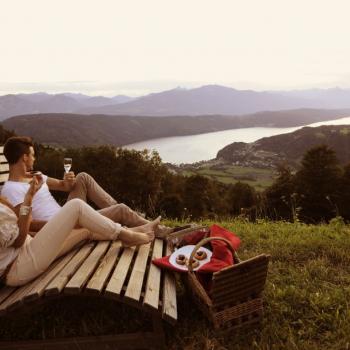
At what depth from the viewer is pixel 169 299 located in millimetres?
4059

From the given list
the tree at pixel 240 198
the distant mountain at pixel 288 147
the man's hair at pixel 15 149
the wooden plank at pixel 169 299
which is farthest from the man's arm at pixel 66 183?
the distant mountain at pixel 288 147

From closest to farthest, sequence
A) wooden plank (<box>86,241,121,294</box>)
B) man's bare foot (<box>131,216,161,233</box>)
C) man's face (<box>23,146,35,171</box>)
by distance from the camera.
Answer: wooden plank (<box>86,241,121,294</box>) → man's face (<box>23,146,35,171</box>) → man's bare foot (<box>131,216,161,233</box>)

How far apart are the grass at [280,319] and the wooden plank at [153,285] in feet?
1.57

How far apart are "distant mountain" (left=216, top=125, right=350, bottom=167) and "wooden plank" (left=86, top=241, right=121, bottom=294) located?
106 m

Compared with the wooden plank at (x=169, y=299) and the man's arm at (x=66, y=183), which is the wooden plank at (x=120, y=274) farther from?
the man's arm at (x=66, y=183)

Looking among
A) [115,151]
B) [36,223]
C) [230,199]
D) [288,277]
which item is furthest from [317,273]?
[230,199]

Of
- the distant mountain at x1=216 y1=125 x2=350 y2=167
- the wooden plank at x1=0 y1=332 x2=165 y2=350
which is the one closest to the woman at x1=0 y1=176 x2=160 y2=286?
the wooden plank at x1=0 y1=332 x2=165 y2=350

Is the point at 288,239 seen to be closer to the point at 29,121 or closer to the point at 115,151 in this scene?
the point at 115,151

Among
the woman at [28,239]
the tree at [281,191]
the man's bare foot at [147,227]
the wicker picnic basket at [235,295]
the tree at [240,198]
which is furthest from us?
the tree at [240,198]

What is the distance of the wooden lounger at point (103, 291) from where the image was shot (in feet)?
12.3

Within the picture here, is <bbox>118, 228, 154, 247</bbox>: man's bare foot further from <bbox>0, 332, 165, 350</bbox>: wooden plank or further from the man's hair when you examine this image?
the man's hair

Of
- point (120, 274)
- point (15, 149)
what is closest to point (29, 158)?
point (15, 149)

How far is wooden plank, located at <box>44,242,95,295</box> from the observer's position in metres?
3.73

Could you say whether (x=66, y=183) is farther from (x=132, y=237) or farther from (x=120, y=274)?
(x=120, y=274)
